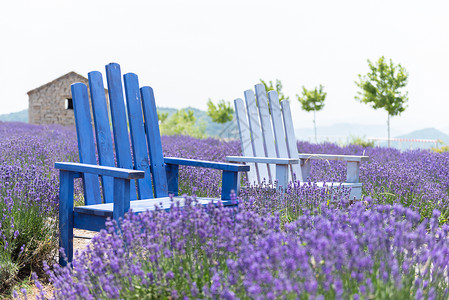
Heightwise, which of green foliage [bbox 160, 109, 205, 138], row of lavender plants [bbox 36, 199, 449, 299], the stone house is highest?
the stone house

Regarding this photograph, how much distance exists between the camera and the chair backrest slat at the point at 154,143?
11.3 ft

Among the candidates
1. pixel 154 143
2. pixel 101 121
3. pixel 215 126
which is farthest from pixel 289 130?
pixel 215 126

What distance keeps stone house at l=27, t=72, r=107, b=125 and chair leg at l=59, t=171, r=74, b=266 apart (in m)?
20.0

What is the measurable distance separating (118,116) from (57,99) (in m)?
20.1

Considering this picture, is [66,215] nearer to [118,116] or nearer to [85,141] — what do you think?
[85,141]

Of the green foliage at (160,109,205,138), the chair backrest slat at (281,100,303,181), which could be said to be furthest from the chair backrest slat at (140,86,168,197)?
the green foliage at (160,109,205,138)

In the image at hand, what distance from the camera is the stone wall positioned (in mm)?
22047

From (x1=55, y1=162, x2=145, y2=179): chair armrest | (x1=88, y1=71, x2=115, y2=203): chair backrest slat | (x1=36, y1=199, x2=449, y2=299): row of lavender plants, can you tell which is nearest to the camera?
(x1=36, y1=199, x2=449, y2=299): row of lavender plants

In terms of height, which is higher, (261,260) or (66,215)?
(66,215)

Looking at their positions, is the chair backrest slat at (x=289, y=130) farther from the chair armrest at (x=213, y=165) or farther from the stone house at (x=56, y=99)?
the stone house at (x=56, y=99)

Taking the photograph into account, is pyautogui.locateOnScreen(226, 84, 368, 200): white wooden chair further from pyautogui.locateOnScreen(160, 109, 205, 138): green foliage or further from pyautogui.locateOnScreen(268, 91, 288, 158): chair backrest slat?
pyautogui.locateOnScreen(160, 109, 205, 138): green foliage

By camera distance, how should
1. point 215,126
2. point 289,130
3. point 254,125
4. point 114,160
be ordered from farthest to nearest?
1. point 215,126
2. point 289,130
3. point 254,125
4. point 114,160

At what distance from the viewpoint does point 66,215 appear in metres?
2.85

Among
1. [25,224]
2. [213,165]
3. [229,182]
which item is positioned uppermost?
[213,165]
